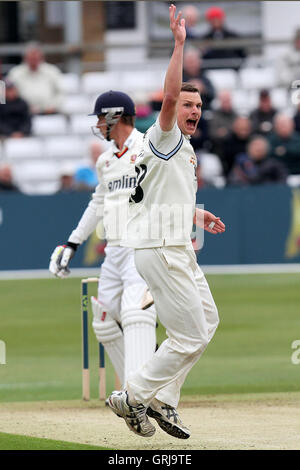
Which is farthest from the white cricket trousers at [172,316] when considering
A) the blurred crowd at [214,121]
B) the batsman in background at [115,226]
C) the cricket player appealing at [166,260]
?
the blurred crowd at [214,121]

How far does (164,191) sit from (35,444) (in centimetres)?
194

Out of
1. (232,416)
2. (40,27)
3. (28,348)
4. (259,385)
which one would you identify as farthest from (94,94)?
(232,416)

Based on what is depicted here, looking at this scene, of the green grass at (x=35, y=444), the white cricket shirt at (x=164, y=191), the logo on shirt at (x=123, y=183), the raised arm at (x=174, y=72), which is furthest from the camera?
the logo on shirt at (x=123, y=183)

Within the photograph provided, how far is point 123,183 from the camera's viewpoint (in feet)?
29.2

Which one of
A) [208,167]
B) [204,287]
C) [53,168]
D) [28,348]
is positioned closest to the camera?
[204,287]

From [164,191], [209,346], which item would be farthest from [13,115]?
[164,191]

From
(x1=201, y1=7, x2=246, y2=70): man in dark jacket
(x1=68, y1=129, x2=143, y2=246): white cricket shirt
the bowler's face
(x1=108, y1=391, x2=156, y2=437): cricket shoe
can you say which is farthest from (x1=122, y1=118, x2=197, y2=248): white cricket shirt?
(x1=201, y1=7, x2=246, y2=70): man in dark jacket

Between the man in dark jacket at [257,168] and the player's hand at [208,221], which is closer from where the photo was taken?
the player's hand at [208,221]

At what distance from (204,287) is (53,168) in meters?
13.8

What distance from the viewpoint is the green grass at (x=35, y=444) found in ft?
23.9

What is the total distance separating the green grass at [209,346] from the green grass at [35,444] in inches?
91.6

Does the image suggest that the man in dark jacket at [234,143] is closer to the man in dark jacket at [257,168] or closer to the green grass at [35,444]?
the man in dark jacket at [257,168]
